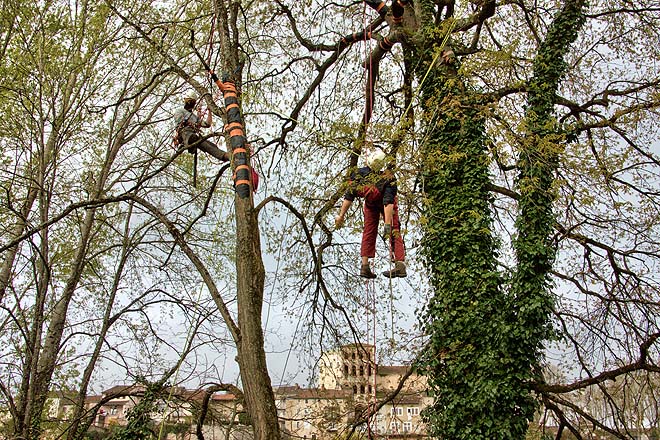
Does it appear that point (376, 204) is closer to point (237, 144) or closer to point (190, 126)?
point (237, 144)

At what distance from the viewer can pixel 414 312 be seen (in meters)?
7.29

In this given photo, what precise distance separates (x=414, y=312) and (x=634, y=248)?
11.2 ft

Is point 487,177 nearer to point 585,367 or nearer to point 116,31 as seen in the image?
point 585,367

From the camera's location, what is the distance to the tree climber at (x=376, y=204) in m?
5.23

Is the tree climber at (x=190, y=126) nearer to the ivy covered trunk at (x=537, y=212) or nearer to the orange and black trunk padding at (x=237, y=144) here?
the orange and black trunk padding at (x=237, y=144)

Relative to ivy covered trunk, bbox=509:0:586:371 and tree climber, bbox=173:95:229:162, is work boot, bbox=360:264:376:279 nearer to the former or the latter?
ivy covered trunk, bbox=509:0:586:371

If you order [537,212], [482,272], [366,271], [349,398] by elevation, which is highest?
[537,212]

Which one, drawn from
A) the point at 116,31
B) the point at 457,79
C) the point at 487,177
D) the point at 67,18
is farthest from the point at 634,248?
the point at 67,18

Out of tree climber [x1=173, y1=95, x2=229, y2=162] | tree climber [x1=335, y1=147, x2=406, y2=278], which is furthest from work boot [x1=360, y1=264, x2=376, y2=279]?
tree climber [x1=173, y1=95, x2=229, y2=162]

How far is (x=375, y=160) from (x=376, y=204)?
1.02 metres

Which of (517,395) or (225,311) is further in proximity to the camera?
(517,395)

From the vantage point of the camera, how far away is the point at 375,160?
5.24 meters

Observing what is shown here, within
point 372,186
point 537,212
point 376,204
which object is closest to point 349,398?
point 376,204

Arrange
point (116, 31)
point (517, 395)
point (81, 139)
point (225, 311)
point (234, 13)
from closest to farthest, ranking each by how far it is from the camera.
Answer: point (225, 311) < point (517, 395) < point (234, 13) < point (116, 31) < point (81, 139)
